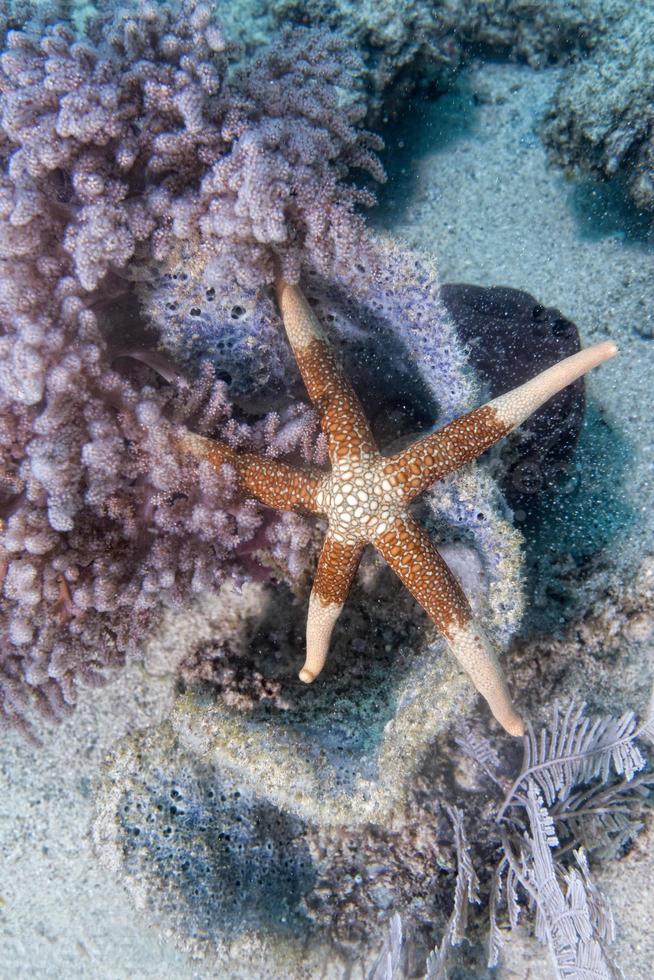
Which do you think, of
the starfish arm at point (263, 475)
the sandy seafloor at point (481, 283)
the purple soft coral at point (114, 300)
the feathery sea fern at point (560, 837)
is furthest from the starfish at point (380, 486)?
the sandy seafloor at point (481, 283)

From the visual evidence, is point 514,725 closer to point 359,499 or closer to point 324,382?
point 359,499

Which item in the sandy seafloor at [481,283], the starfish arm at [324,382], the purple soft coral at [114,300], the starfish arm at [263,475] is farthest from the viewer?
the sandy seafloor at [481,283]

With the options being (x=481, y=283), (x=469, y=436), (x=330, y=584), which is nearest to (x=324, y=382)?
(x=469, y=436)

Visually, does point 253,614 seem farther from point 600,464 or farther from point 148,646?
point 600,464

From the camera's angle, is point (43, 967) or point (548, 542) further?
point (548, 542)

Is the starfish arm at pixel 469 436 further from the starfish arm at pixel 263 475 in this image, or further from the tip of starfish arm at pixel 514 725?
the tip of starfish arm at pixel 514 725

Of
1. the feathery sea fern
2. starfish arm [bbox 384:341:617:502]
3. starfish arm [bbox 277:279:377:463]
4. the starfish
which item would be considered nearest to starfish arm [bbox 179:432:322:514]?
the starfish

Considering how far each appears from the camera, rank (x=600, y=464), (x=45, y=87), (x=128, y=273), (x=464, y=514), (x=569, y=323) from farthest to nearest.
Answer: (x=600, y=464), (x=569, y=323), (x=464, y=514), (x=128, y=273), (x=45, y=87)

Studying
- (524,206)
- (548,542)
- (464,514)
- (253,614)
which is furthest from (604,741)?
(524,206)
